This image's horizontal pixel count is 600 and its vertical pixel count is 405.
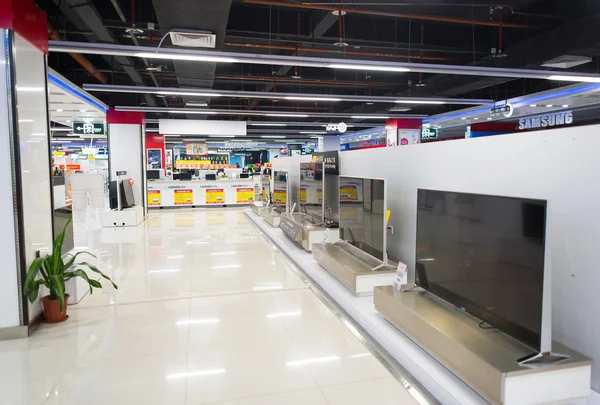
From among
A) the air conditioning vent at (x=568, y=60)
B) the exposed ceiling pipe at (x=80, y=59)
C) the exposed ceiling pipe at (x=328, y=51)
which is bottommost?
the air conditioning vent at (x=568, y=60)

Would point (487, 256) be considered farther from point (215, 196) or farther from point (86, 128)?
point (86, 128)

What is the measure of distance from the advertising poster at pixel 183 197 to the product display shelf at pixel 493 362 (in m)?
12.7

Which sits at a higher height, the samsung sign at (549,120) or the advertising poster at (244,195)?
the samsung sign at (549,120)

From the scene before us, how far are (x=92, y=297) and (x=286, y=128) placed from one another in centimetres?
1552

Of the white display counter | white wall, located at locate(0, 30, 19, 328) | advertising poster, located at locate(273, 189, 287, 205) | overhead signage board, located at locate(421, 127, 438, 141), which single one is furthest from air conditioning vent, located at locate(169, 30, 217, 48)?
overhead signage board, located at locate(421, 127, 438, 141)

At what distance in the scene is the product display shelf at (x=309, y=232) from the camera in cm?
605

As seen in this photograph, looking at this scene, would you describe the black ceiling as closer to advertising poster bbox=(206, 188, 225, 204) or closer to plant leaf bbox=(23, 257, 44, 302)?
plant leaf bbox=(23, 257, 44, 302)

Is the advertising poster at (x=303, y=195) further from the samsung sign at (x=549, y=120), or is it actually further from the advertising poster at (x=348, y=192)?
the samsung sign at (x=549, y=120)

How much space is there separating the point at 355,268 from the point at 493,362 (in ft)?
7.33

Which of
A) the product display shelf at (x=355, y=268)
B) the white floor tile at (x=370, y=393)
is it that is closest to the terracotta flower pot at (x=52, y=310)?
the white floor tile at (x=370, y=393)

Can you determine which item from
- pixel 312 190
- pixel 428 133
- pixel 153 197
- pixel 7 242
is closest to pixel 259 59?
pixel 312 190

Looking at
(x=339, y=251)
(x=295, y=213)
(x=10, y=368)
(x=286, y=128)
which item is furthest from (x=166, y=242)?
(x=286, y=128)

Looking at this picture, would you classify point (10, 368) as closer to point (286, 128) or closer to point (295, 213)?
point (295, 213)

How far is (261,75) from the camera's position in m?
10.1
